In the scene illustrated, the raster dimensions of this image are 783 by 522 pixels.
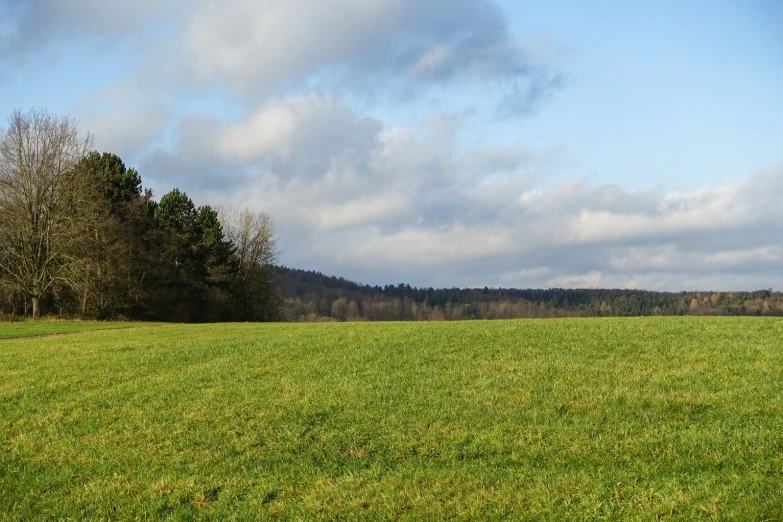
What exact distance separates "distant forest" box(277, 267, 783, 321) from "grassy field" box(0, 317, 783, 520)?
170ft

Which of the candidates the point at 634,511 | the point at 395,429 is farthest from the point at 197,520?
the point at 634,511

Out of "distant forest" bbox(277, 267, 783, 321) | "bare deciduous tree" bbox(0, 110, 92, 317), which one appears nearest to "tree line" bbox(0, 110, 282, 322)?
"bare deciduous tree" bbox(0, 110, 92, 317)

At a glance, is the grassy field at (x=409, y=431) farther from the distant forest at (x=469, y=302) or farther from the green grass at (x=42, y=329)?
the distant forest at (x=469, y=302)

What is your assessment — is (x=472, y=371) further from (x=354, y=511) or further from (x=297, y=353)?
(x=354, y=511)

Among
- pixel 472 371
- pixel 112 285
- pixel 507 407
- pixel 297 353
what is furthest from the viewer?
pixel 112 285

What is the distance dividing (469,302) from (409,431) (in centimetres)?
13069

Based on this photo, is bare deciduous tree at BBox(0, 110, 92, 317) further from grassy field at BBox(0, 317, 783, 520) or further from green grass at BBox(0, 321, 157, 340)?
grassy field at BBox(0, 317, 783, 520)

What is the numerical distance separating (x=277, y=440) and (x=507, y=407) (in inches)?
198

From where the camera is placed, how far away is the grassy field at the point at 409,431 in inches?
335

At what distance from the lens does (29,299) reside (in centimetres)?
5225

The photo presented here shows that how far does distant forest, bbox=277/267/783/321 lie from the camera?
266ft

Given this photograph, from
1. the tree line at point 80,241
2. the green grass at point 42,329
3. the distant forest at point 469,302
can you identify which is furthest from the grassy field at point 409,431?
Result: the distant forest at point 469,302

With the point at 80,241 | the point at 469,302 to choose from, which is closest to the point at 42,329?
the point at 80,241

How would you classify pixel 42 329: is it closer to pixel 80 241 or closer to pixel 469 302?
pixel 80 241
